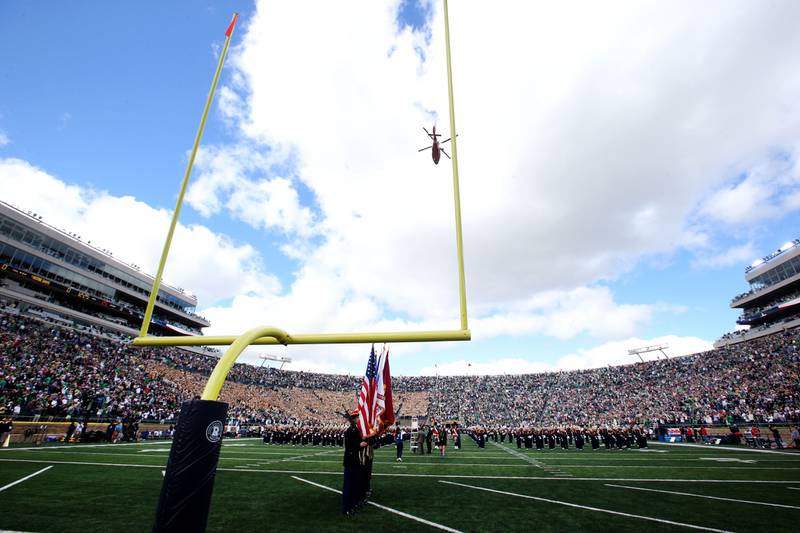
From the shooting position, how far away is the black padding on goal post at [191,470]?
2293 mm

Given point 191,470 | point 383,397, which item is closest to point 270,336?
point 191,470

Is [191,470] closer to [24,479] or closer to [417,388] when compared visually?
[24,479]

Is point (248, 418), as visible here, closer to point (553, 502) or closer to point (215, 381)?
point (553, 502)

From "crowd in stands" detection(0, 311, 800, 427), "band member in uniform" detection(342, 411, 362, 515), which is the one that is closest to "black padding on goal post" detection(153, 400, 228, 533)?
"band member in uniform" detection(342, 411, 362, 515)

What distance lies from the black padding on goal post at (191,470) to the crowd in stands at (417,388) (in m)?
23.4

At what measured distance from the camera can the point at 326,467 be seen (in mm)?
12391

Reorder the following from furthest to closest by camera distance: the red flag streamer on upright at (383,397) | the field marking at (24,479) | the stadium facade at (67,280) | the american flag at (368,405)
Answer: the stadium facade at (67,280) → the red flag streamer on upright at (383,397) → the field marking at (24,479) → the american flag at (368,405)

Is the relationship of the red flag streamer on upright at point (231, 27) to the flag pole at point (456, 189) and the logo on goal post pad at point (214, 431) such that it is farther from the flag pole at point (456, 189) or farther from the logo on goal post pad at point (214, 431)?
the logo on goal post pad at point (214, 431)

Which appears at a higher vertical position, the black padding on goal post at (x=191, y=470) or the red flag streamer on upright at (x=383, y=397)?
the red flag streamer on upright at (x=383, y=397)

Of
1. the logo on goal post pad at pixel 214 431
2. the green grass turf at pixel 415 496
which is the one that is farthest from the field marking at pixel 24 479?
the logo on goal post pad at pixel 214 431

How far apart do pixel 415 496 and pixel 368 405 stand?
246 centimetres

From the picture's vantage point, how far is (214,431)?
2.68m

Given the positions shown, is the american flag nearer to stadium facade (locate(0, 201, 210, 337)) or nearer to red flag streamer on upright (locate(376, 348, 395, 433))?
red flag streamer on upright (locate(376, 348, 395, 433))

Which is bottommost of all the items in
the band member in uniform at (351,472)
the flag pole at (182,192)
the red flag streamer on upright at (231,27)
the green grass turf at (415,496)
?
the green grass turf at (415,496)
